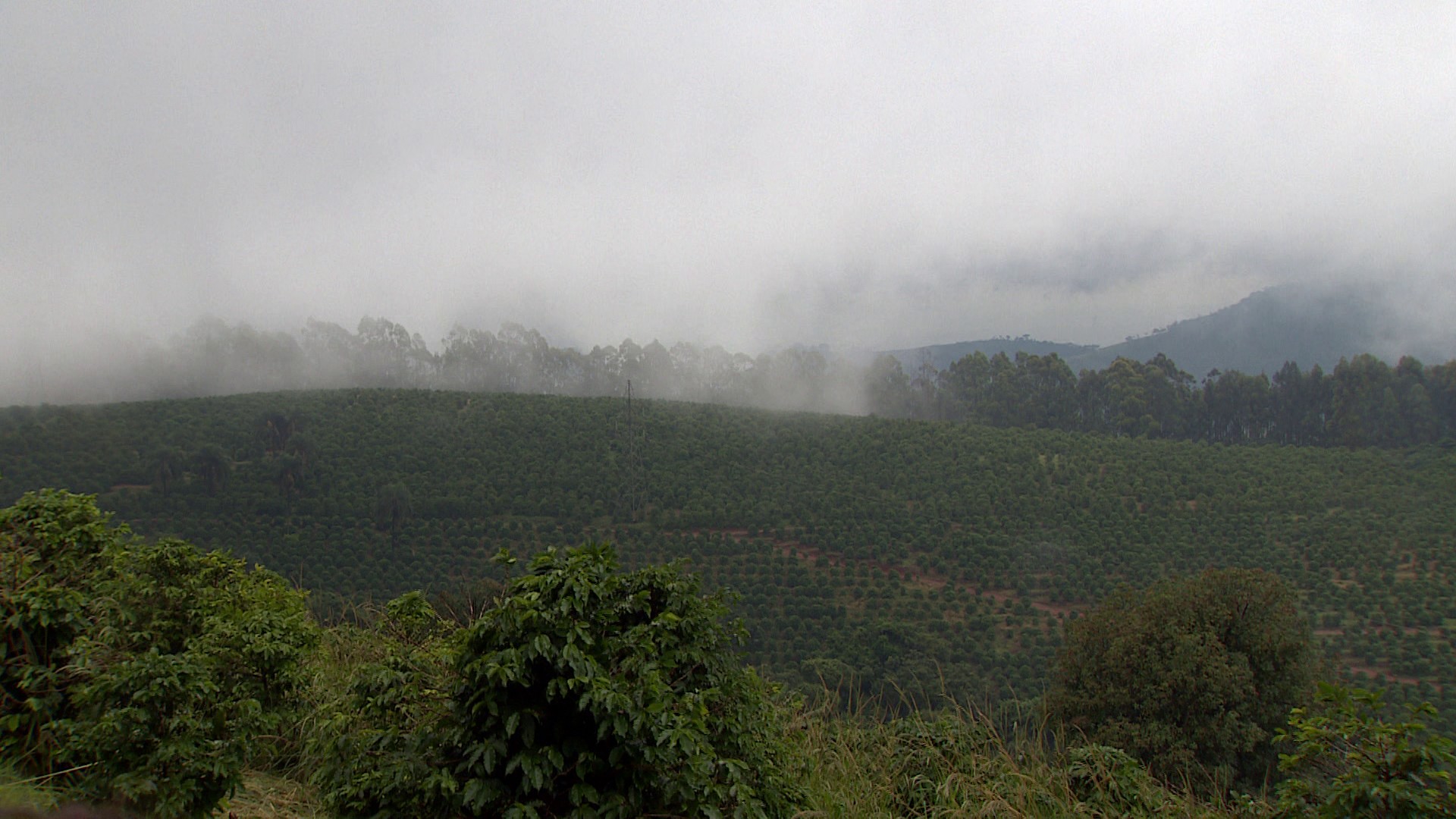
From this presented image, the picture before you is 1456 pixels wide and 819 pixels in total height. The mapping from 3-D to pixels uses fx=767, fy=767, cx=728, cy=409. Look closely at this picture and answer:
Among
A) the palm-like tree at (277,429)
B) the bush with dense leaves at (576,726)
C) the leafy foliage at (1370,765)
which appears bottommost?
the palm-like tree at (277,429)

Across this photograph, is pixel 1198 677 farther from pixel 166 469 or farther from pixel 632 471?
pixel 166 469

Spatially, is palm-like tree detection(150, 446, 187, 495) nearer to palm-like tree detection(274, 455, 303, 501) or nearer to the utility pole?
palm-like tree detection(274, 455, 303, 501)

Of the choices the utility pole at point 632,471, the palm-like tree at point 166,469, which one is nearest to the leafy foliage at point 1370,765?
the utility pole at point 632,471

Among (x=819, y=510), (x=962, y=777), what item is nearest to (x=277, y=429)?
(x=819, y=510)

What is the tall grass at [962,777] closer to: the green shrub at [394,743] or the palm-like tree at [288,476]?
the green shrub at [394,743]

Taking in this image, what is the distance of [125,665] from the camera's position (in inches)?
131

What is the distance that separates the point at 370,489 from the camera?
4172 cm

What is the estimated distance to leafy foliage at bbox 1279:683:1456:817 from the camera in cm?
328

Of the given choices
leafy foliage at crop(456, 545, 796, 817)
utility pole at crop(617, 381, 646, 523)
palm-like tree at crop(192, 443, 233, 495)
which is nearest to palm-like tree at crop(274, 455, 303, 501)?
palm-like tree at crop(192, 443, 233, 495)

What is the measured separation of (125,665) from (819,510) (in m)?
43.0

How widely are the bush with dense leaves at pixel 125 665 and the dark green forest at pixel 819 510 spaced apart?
1734cm

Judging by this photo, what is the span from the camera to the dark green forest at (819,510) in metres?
30.1

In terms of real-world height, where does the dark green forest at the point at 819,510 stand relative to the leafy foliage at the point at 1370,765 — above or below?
below

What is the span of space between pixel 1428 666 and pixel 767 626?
22.5 m
